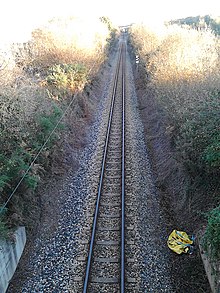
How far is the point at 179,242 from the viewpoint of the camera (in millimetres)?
7895

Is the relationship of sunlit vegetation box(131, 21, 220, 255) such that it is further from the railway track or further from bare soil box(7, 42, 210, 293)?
the railway track

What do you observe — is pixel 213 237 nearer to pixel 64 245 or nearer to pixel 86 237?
pixel 86 237

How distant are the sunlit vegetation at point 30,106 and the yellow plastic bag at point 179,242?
14.4 ft

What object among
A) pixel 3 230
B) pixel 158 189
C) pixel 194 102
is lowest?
pixel 158 189

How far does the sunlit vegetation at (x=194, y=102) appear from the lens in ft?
28.0

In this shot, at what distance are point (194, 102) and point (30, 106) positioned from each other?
633 cm

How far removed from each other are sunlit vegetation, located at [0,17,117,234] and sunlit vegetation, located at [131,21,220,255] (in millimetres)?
5021

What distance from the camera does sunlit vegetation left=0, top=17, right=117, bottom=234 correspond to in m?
8.45

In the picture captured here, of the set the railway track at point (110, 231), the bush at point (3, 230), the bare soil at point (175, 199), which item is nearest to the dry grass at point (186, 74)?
the bare soil at point (175, 199)

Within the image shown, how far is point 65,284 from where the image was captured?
698 cm

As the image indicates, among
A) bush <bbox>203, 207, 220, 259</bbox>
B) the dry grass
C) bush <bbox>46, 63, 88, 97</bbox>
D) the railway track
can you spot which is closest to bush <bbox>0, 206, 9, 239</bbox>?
the railway track

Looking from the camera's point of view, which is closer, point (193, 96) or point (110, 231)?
point (110, 231)

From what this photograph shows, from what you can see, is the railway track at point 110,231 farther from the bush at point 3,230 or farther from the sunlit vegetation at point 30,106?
the sunlit vegetation at point 30,106

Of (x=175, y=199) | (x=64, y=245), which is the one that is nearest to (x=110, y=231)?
(x=64, y=245)
